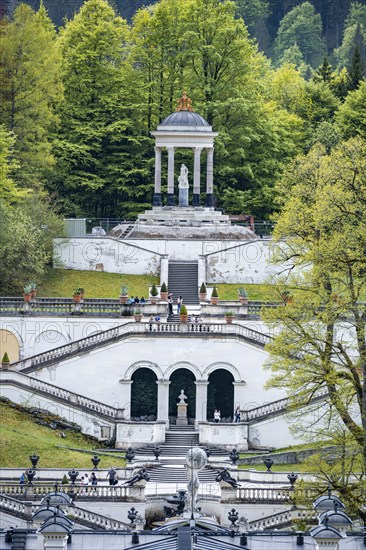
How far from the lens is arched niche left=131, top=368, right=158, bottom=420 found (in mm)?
80000

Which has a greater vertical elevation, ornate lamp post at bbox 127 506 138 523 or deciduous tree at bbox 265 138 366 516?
deciduous tree at bbox 265 138 366 516

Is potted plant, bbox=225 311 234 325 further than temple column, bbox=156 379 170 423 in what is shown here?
Yes

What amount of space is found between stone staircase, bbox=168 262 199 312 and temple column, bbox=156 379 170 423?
21.9ft

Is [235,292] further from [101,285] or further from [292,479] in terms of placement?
[292,479]

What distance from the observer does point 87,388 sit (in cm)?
8000

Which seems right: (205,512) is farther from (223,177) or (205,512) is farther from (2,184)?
(223,177)

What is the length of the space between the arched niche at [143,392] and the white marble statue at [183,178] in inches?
831

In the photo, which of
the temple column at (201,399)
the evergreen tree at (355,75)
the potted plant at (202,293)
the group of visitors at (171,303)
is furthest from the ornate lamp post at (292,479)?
the evergreen tree at (355,75)

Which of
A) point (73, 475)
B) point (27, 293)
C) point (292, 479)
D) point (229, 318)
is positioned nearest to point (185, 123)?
point (27, 293)

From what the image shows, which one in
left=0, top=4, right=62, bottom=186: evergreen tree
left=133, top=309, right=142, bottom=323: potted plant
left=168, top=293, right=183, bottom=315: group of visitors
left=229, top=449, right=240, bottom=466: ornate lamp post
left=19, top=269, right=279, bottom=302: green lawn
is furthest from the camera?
left=0, top=4, right=62, bottom=186: evergreen tree

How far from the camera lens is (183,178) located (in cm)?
10006

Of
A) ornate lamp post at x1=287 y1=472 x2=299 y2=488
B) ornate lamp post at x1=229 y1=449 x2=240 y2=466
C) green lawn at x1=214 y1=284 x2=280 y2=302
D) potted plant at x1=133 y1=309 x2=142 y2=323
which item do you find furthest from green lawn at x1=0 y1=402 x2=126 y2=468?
green lawn at x1=214 y1=284 x2=280 y2=302

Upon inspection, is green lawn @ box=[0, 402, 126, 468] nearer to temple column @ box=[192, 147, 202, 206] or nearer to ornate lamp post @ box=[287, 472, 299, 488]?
ornate lamp post @ box=[287, 472, 299, 488]

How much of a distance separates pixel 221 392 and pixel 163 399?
7.88 ft
